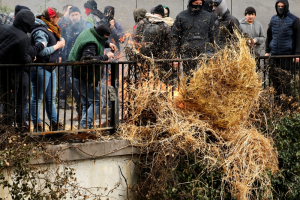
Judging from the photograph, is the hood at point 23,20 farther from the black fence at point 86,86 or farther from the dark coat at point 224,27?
the dark coat at point 224,27

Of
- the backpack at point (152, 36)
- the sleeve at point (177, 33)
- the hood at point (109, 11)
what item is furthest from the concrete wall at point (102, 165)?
→ the hood at point (109, 11)

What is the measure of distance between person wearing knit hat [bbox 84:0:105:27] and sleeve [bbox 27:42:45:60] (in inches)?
186

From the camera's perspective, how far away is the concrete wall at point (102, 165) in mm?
6645

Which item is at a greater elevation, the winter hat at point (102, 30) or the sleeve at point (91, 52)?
the winter hat at point (102, 30)

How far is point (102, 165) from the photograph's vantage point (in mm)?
7000

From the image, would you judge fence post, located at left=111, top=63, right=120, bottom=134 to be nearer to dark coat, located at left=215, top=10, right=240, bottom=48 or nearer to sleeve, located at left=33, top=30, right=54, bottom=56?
sleeve, located at left=33, top=30, right=54, bottom=56

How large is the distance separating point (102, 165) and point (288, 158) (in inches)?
121

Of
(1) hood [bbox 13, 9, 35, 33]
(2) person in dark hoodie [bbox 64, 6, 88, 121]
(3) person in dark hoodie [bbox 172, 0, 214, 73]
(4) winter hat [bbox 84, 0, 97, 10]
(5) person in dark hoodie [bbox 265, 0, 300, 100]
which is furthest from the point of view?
(4) winter hat [bbox 84, 0, 97, 10]

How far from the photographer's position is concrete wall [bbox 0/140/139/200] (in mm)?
6645

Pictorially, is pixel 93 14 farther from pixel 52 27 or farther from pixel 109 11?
pixel 52 27

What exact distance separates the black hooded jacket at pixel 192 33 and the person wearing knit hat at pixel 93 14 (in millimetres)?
3523

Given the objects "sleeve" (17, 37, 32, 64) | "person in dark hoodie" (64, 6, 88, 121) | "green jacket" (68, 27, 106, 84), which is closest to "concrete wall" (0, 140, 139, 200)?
"green jacket" (68, 27, 106, 84)

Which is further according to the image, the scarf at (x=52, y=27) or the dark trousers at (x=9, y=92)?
the scarf at (x=52, y=27)

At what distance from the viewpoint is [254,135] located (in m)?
7.36
